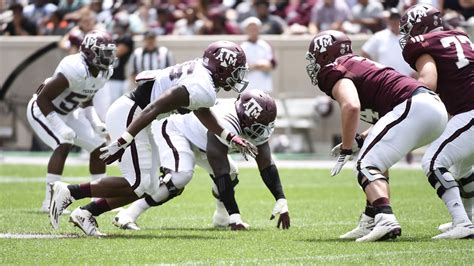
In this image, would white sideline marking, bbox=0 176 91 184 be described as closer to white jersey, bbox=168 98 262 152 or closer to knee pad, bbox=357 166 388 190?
white jersey, bbox=168 98 262 152

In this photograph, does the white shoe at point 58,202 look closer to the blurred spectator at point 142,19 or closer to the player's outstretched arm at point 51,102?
the player's outstretched arm at point 51,102

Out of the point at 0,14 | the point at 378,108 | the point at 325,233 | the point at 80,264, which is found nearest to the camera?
the point at 80,264

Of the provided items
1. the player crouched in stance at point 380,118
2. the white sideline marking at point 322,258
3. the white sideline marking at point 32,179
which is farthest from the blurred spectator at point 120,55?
the white sideline marking at point 322,258

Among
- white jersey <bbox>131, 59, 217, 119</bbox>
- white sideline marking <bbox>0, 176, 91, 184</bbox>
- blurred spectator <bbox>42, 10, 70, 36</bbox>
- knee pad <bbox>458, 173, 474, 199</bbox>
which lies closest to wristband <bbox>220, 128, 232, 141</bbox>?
white jersey <bbox>131, 59, 217, 119</bbox>

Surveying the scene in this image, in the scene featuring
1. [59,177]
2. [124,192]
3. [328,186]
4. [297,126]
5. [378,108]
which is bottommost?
[297,126]

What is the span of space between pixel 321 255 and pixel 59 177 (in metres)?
4.16

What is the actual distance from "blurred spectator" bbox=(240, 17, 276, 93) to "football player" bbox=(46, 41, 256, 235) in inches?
318

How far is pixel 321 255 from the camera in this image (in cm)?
654

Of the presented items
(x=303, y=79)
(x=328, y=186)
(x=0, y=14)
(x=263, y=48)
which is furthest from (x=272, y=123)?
(x=0, y=14)

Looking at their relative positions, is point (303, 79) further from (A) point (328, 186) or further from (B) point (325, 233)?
(B) point (325, 233)

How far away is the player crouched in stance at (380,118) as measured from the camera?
703 cm

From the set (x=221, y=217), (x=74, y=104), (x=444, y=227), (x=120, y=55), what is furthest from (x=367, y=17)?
(x=444, y=227)

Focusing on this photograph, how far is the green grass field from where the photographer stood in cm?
645

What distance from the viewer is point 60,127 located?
9523mm
